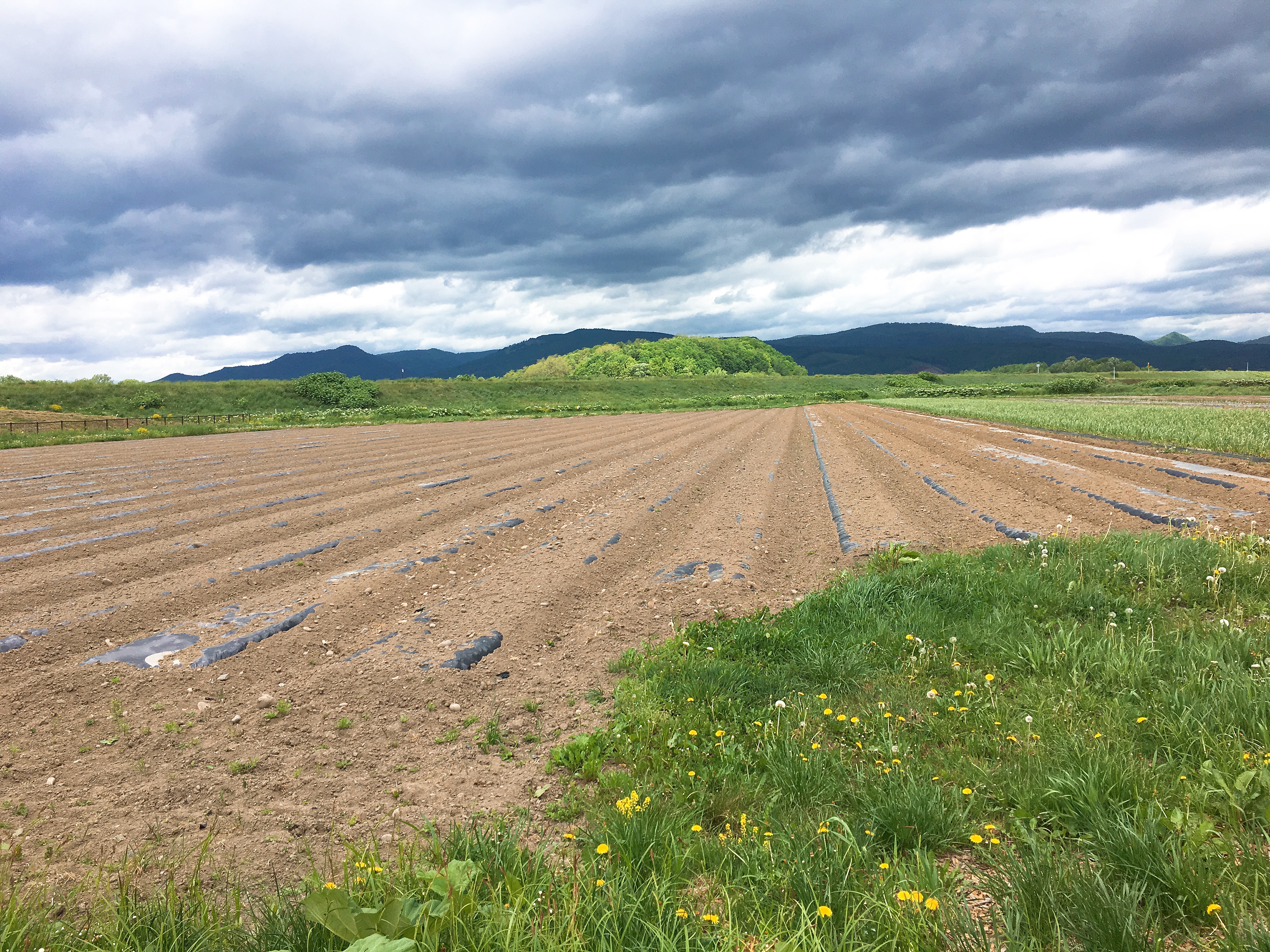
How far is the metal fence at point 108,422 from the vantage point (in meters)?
38.7

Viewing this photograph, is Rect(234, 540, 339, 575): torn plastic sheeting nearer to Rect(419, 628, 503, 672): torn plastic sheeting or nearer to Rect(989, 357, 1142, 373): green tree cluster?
Rect(419, 628, 503, 672): torn plastic sheeting

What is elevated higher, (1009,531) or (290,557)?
(290,557)

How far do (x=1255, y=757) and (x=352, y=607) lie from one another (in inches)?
276

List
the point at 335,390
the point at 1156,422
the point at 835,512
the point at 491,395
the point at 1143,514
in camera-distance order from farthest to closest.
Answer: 1. the point at 491,395
2. the point at 335,390
3. the point at 1156,422
4. the point at 835,512
5. the point at 1143,514

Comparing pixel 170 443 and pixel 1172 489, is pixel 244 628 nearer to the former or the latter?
pixel 1172 489

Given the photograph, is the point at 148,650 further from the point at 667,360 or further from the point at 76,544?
the point at 667,360

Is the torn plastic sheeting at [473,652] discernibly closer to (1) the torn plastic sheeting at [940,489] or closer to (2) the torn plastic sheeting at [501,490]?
(2) the torn plastic sheeting at [501,490]

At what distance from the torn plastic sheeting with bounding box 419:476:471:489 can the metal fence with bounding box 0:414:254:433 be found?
102 ft

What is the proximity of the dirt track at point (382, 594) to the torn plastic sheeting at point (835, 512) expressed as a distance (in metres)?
0.13

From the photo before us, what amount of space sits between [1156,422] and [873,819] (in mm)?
23735

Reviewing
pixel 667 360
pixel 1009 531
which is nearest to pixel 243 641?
pixel 1009 531

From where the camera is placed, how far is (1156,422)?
2028 cm

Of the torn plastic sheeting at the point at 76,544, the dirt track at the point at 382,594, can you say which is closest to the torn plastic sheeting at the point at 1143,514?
the dirt track at the point at 382,594

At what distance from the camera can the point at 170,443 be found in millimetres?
28656
